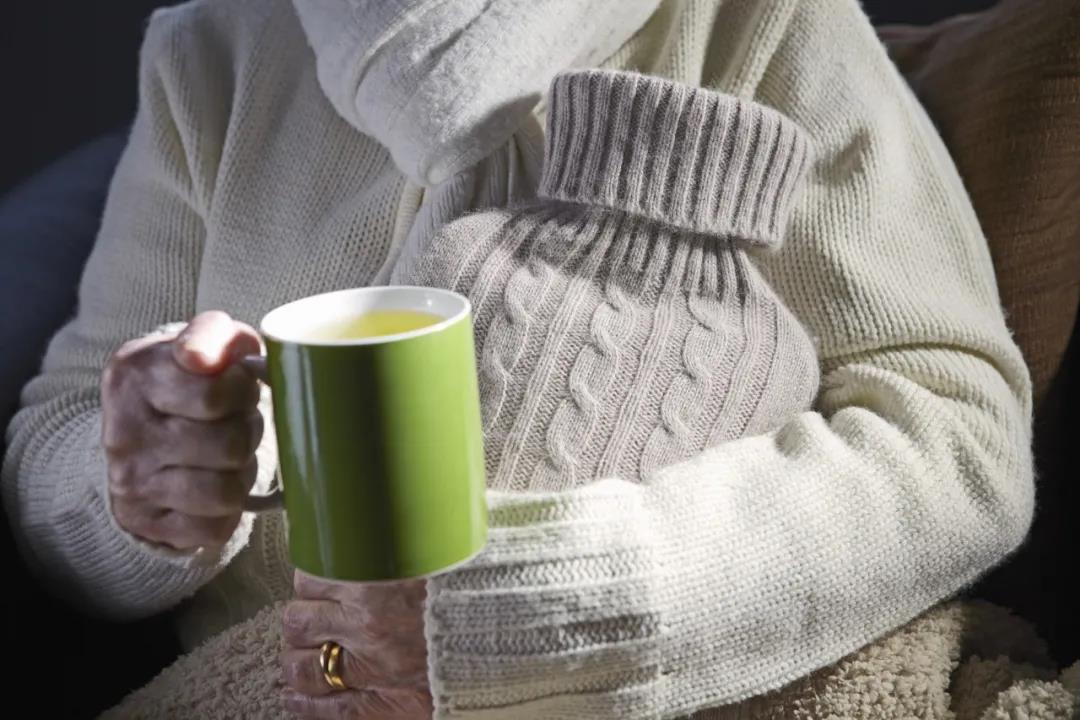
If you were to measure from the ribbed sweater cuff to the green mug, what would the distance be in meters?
0.30

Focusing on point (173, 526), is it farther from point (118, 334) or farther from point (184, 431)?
point (118, 334)

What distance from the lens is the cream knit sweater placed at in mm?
672

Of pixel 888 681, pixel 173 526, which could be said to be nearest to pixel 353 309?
pixel 173 526

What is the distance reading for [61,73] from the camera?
1541 millimetres

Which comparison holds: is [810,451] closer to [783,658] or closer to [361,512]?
[783,658]

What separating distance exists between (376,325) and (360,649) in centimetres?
25

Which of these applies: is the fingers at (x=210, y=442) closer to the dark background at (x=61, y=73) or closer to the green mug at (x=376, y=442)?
the green mug at (x=376, y=442)

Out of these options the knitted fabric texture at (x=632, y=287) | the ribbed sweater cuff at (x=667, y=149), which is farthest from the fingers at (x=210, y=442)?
the ribbed sweater cuff at (x=667, y=149)

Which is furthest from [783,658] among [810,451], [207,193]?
[207,193]

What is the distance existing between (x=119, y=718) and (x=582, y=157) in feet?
1.79

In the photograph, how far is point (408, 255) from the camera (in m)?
0.86

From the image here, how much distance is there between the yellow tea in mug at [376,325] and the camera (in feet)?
1.83

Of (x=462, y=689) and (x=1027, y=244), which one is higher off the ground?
(x=1027, y=244)

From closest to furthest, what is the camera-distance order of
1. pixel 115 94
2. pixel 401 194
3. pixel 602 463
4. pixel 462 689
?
pixel 462 689 → pixel 602 463 → pixel 401 194 → pixel 115 94
